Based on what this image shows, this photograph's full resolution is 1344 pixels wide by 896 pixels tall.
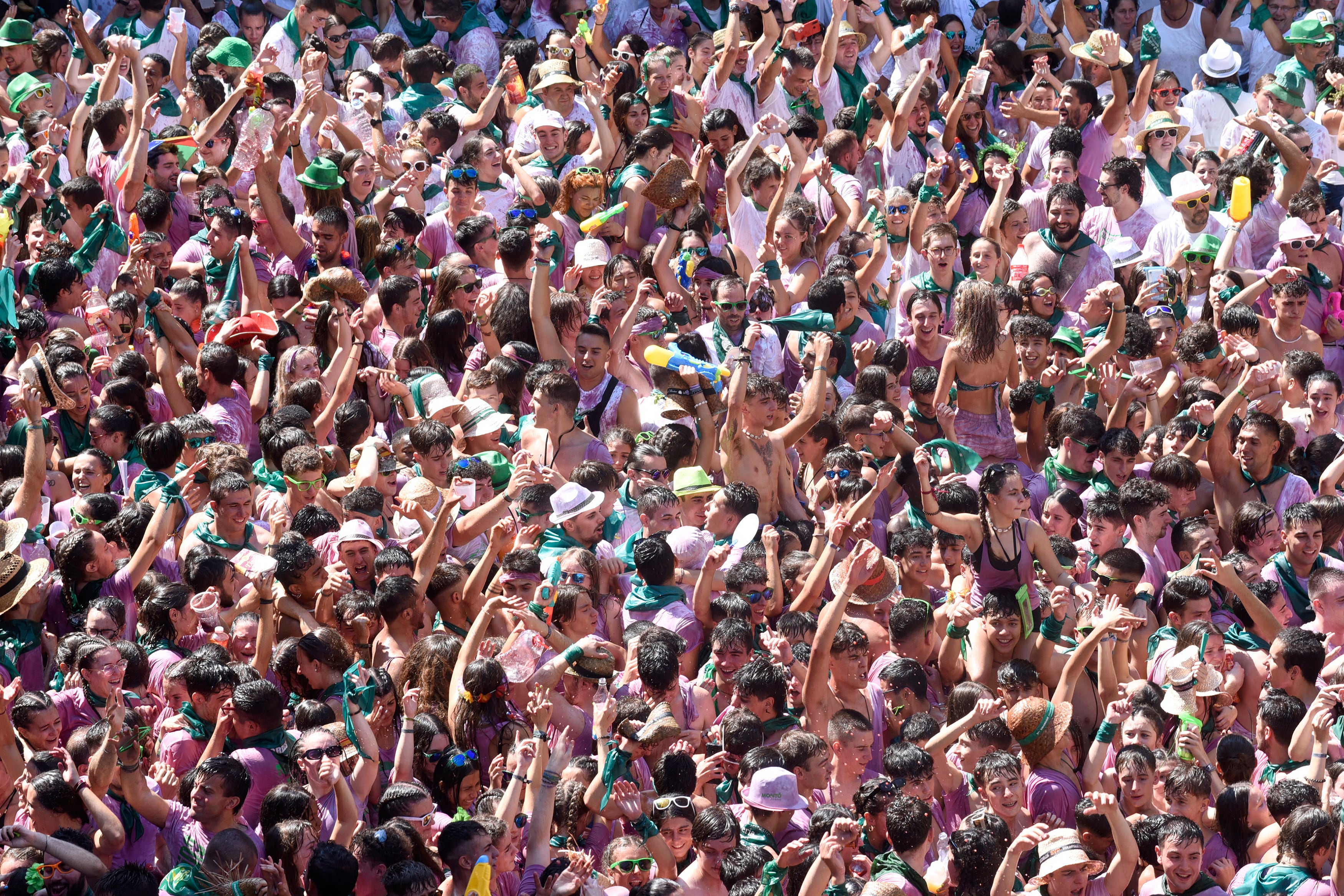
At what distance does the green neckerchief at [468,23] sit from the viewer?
40.4ft

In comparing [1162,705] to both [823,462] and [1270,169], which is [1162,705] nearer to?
[823,462]

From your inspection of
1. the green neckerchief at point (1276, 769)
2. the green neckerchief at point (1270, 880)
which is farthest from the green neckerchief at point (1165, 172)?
the green neckerchief at point (1270, 880)

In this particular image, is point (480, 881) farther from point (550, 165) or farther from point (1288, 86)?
point (1288, 86)

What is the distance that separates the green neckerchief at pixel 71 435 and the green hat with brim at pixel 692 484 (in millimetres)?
2539

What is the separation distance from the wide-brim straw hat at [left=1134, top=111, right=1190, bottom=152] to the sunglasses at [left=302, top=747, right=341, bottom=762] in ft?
20.5

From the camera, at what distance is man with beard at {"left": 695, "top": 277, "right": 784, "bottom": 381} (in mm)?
9391

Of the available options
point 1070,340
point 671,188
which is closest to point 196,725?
point 671,188

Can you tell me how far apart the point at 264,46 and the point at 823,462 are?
4.36 meters

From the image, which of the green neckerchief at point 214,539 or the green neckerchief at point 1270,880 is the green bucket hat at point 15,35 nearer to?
the green neckerchief at point 214,539

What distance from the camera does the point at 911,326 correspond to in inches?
383

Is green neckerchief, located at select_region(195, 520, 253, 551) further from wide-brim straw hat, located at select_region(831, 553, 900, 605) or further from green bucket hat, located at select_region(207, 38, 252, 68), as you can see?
green bucket hat, located at select_region(207, 38, 252, 68)

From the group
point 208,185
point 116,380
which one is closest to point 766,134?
point 208,185

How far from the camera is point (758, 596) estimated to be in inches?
310

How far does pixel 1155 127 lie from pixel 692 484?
4118mm
